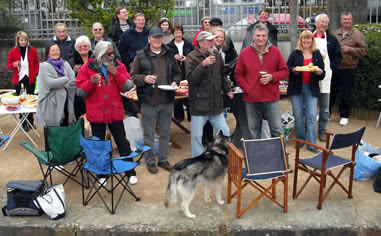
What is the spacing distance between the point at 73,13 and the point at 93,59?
5.22m

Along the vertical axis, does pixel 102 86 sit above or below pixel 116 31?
below

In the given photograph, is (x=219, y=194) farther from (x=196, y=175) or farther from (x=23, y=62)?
(x=23, y=62)

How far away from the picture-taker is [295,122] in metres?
6.89

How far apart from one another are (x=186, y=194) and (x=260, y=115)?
78.2 inches

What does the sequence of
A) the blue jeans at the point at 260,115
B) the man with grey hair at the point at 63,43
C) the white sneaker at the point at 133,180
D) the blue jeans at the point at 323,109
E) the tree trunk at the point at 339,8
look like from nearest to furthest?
the white sneaker at the point at 133,180
the blue jeans at the point at 260,115
the blue jeans at the point at 323,109
the man with grey hair at the point at 63,43
the tree trunk at the point at 339,8

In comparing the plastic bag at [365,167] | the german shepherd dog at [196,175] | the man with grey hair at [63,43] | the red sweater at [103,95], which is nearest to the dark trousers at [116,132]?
the red sweater at [103,95]

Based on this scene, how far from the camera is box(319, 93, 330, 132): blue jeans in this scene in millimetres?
7145

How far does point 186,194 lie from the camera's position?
4676 mm

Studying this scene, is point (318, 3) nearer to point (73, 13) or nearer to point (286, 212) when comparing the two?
point (73, 13)

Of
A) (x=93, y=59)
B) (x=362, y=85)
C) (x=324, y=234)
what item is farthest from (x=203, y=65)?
(x=362, y=85)

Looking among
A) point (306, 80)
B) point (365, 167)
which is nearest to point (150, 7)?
point (306, 80)

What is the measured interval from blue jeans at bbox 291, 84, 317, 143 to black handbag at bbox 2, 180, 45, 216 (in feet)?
12.6

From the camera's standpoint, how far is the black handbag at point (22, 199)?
4.83 m

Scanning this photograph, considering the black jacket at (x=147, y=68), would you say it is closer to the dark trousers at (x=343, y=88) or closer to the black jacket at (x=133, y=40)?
the black jacket at (x=133, y=40)
